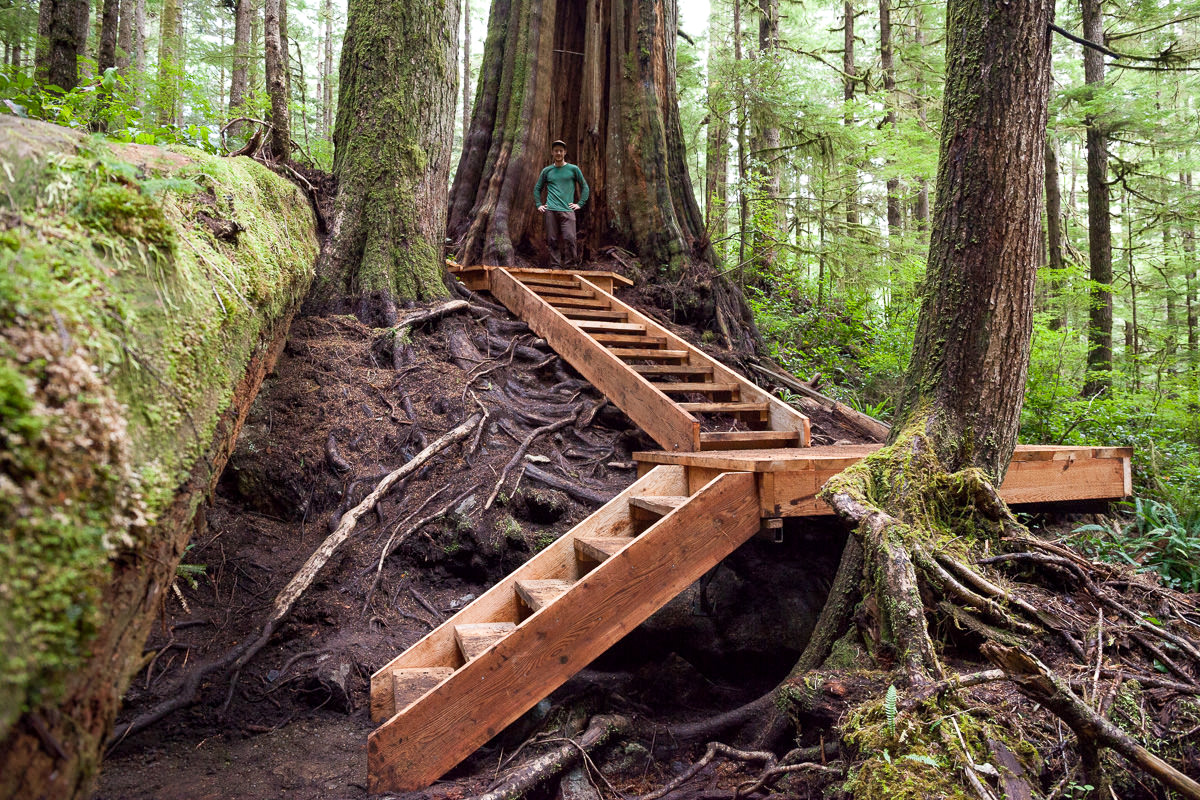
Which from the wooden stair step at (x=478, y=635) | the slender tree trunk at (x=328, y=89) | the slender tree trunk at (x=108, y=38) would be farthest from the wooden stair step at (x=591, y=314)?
the slender tree trunk at (x=328, y=89)

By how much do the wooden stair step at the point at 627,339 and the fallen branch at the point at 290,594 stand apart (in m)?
1.56

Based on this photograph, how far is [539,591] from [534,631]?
0.56 m

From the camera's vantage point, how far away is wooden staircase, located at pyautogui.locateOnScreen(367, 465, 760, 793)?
3025mm

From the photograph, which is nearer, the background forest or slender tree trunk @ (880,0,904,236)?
the background forest

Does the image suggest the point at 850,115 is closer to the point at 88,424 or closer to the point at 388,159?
the point at 388,159

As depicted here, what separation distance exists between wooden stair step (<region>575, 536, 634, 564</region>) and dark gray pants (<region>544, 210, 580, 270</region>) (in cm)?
538

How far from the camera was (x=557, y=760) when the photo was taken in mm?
3197

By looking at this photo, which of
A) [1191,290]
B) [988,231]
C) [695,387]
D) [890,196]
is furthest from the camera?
[890,196]

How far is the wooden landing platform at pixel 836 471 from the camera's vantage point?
3.75 m

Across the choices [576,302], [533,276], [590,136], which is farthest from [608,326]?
[590,136]

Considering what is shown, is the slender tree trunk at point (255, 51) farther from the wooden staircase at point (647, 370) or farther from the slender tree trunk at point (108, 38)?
the wooden staircase at point (647, 370)

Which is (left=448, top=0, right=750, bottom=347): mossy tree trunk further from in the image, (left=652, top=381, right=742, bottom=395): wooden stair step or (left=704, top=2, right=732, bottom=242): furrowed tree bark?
(left=652, top=381, right=742, bottom=395): wooden stair step

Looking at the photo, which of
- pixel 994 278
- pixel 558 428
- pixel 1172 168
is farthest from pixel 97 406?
pixel 1172 168

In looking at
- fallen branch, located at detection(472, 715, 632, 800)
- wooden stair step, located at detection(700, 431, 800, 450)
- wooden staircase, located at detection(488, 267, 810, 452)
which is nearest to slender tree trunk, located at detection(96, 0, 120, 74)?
wooden staircase, located at detection(488, 267, 810, 452)
